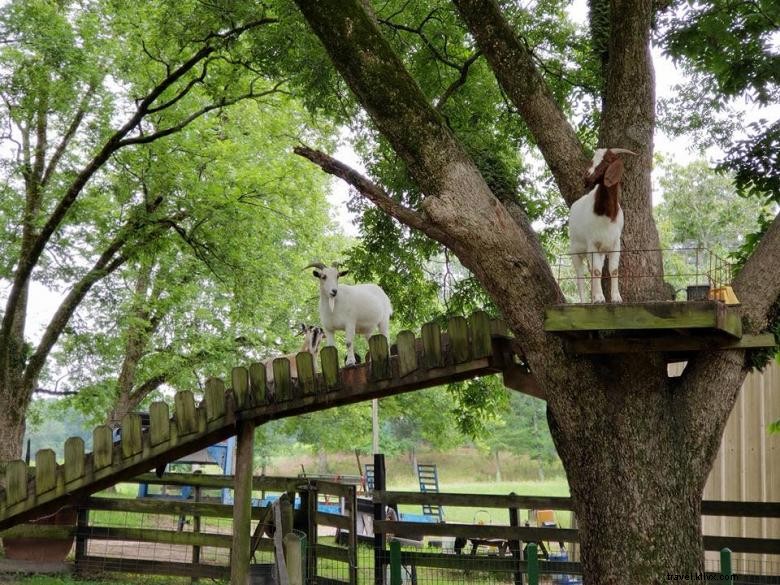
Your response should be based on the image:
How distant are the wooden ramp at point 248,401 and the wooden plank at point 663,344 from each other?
1394mm

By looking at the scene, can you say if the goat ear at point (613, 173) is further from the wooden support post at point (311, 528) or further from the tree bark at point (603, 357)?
the wooden support post at point (311, 528)

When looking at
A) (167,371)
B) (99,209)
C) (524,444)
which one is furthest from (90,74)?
(524,444)

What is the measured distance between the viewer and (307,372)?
708 cm

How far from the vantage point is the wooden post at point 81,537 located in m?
10.4

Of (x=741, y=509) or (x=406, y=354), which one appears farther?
(x=741, y=509)

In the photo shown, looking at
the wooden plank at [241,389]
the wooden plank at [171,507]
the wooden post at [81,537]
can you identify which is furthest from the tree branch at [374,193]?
the wooden post at [81,537]

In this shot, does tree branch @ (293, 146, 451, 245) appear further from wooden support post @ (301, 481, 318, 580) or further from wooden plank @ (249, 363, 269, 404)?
wooden support post @ (301, 481, 318, 580)

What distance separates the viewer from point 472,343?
6.41 meters

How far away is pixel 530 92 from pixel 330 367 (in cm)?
270

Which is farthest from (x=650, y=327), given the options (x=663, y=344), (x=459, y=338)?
(x=459, y=338)

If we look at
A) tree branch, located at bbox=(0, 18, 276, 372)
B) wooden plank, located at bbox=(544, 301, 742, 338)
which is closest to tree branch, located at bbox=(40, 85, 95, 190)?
tree branch, located at bbox=(0, 18, 276, 372)

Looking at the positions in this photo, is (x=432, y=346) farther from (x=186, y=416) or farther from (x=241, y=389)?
(x=186, y=416)

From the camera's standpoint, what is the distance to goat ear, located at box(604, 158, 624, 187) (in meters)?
4.97

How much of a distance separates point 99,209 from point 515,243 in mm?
11720
